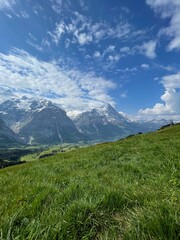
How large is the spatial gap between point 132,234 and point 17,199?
3502mm

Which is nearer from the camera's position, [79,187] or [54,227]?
[54,227]

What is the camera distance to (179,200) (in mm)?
3658

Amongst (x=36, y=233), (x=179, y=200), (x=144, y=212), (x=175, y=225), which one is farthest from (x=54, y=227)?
(x=179, y=200)

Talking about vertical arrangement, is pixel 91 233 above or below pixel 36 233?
below

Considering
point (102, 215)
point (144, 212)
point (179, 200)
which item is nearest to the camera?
point (144, 212)

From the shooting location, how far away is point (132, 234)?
297 cm

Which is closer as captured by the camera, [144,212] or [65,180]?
[144,212]

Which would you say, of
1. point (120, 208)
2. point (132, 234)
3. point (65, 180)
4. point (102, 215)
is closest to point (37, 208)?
point (102, 215)

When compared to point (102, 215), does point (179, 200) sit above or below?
above

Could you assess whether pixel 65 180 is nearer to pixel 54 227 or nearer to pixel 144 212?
pixel 54 227

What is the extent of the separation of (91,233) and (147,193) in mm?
1817

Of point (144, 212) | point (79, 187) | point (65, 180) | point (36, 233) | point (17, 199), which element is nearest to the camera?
point (36, 233)

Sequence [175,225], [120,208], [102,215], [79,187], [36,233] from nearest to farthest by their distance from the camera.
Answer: [175,225], [36,233], [102,215], [120,208], [79,187]

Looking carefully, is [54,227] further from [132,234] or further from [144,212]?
[144,212]
